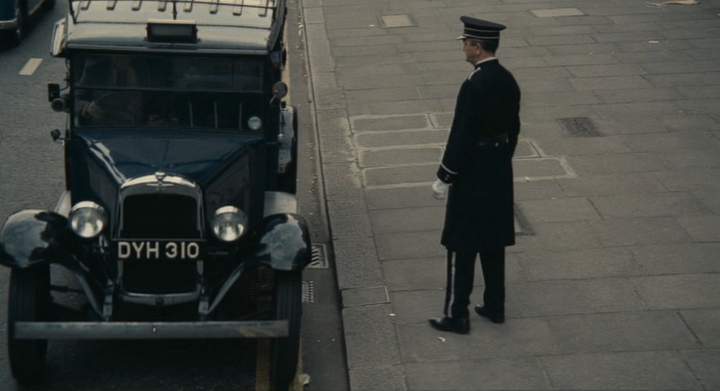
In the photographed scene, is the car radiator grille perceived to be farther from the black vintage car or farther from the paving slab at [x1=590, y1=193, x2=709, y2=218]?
the paving slab at [x1=590, y1=193, x2=709, y2=218]

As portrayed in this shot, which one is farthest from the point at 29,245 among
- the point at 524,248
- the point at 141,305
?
the point at 524,248

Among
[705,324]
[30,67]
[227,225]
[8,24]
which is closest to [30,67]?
[30,67]

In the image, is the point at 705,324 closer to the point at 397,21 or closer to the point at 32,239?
the point at 32,239

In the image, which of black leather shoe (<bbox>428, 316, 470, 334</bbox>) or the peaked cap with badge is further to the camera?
black leather shoe (<bbox>428, 316, 470, 334</bbox>)

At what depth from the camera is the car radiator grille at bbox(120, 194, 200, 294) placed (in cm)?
817

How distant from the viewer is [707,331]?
873 centimetres

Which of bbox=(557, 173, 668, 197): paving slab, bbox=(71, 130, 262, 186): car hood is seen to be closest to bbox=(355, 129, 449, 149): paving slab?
bbox=(557, 173, 668, 197): paving slab

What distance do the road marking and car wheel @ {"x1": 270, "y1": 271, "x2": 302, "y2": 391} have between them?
9.99 metres

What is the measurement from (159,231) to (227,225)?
449 mm

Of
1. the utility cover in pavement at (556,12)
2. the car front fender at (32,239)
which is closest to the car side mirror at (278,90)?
the car front fender at (32,239)

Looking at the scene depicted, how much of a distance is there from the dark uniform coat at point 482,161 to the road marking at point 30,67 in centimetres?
998

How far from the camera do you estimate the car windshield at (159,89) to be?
9.13 m

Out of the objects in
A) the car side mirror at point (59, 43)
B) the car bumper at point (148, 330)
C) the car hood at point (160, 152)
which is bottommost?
the car bumper at point (148, 330)

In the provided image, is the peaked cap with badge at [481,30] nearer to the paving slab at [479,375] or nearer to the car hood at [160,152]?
the car hood at [160,152]
